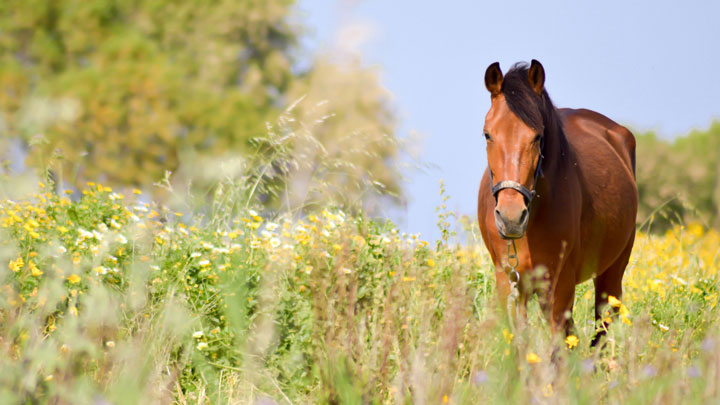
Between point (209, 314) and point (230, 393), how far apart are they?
0.74 metres

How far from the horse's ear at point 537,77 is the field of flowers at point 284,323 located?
1.05 m

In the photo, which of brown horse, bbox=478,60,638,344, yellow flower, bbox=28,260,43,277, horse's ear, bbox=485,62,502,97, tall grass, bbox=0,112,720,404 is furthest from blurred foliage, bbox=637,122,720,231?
yellow flower, bbox=28,260,43,277

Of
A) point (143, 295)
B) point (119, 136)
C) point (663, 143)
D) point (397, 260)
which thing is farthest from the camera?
point (663, 143)

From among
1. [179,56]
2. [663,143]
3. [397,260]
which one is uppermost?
[663,143]

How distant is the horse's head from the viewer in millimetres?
3744

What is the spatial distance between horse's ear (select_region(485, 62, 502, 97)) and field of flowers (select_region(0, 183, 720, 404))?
3.12 feet

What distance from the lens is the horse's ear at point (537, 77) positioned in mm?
4172

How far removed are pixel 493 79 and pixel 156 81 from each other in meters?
12.8

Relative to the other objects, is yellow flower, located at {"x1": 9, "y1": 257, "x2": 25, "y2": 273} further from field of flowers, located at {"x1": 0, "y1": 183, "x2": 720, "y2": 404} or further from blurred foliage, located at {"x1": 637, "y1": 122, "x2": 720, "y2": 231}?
blurred foliage, located at {"x1": 637, "y1": 122, "x2": 720, "y2": 231}

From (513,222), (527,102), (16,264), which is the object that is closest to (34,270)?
(16,264)

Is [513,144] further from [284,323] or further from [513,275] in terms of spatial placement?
[284,323]

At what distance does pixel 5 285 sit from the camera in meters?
3.83

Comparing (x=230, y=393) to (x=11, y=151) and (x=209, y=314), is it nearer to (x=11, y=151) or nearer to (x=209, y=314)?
(x=209, y=314)

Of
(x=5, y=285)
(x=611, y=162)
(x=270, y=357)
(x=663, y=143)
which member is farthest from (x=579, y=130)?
(x=663, y=143)
